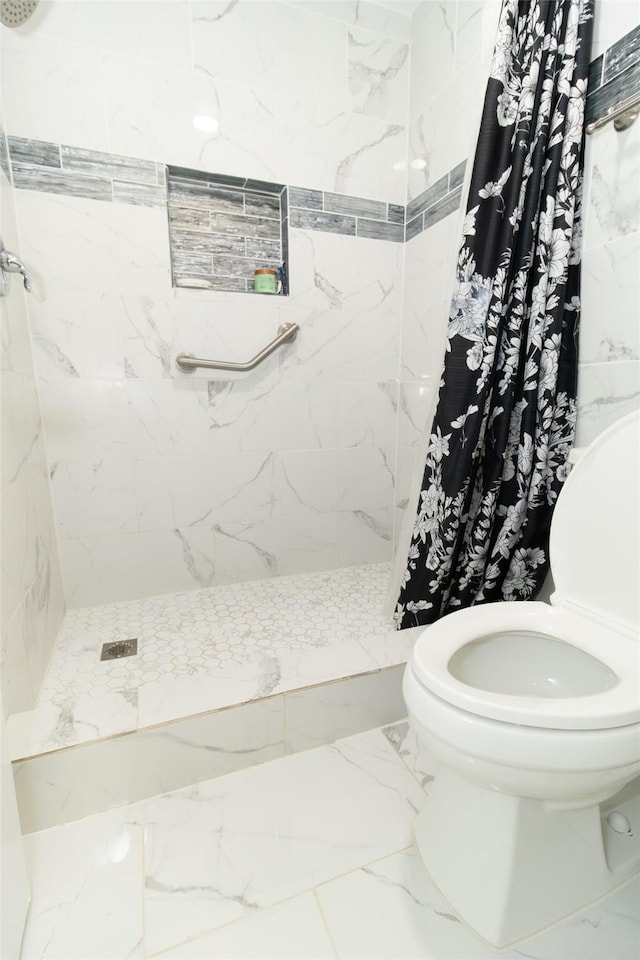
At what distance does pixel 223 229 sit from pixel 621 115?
47.9 inches

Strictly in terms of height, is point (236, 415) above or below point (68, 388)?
below

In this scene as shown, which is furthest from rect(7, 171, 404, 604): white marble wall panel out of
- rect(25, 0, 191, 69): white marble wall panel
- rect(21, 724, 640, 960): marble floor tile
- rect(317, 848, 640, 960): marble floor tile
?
rect(317, 848, 640, 960): marble floor tile

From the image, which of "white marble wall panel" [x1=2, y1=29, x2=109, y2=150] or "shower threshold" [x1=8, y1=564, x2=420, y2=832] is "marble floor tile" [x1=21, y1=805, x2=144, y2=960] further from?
"white marble wall panel" [x1=2, y1=29, x2=109, y2=150]

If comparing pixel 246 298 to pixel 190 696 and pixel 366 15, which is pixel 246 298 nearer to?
pixel 366 15

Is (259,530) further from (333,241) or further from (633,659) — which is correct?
(633,659)

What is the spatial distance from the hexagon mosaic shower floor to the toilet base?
0.42 meters

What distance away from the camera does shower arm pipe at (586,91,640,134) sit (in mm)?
920

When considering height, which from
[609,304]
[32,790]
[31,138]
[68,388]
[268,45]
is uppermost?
[268,45]

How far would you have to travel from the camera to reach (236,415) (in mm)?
1646

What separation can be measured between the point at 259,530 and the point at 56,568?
2.33 feet

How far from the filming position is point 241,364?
61.6 inches

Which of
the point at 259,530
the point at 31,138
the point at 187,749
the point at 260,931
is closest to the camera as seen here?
the point at 260,931

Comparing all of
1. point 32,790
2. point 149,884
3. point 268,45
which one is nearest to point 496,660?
point 149,884

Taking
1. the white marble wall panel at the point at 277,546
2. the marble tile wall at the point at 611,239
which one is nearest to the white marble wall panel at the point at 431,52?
the marble tile wall at the point at 611,239
